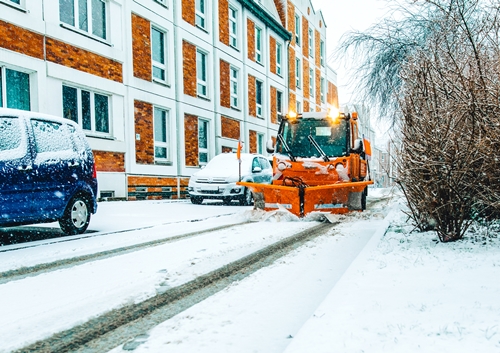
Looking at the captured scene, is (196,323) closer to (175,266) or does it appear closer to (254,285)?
(254,285)

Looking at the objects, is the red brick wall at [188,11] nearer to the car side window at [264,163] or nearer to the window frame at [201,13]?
the window frame at [201,13]

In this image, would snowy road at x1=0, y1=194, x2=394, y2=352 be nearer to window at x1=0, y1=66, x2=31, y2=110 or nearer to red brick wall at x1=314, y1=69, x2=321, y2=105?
window at x1=0, y1=66, x2=31, y2=110

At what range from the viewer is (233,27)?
974 inches

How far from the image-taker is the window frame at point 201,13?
21.0 meters

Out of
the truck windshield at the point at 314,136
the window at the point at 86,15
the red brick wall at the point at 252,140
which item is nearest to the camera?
the truck windshield at the point at 314,136

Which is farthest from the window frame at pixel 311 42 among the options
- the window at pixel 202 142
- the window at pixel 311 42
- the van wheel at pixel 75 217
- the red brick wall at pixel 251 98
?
the van wheel at pixel 75 217

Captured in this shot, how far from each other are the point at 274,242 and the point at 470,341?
13.6 feet

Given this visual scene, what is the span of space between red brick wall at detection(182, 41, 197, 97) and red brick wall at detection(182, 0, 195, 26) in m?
1.04

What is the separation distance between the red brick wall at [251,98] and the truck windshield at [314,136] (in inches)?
606

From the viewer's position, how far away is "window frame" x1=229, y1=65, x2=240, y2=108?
24219 millimetres

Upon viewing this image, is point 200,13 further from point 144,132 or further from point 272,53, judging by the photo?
point 272,53

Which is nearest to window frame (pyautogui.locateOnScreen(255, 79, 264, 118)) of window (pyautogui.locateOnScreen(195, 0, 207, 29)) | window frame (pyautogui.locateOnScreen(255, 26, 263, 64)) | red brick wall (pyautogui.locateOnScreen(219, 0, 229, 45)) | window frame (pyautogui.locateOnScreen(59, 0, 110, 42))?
window frame (pyautogui.locateOnScreen(255, 26, 263, 64))

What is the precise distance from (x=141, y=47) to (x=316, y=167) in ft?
33.0

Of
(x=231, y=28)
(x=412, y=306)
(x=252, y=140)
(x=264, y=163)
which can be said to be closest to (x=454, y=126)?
(x=412, y=306)
